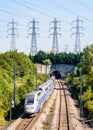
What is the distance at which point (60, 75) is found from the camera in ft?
461

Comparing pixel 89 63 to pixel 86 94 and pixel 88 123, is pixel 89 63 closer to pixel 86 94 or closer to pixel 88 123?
Answer: pixel 86 94

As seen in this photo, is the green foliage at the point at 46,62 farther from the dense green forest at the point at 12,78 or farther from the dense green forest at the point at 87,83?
the dense green forest at the point at 87,83

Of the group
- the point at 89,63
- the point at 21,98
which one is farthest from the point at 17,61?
the point at 21,98

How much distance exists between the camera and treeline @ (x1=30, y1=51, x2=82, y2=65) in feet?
447

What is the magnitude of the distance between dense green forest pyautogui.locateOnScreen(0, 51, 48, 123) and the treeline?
38.9 m

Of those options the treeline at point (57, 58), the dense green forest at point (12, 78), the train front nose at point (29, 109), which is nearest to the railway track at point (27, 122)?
the train front nose at point (29, 109)

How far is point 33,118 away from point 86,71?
3230cm

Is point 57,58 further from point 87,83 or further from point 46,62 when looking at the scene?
point 87,83

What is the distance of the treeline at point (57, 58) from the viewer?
13612 cm

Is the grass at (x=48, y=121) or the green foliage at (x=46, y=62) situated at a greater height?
the green foliage at (x=46, y=62)

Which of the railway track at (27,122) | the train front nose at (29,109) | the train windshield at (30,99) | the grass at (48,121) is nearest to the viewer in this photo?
the railway track at (27,122)

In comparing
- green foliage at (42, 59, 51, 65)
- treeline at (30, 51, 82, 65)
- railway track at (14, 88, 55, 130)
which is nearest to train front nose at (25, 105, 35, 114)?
railway track at (14, 88, 55, 130)

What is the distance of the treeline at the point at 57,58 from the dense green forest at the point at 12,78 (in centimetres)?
3886

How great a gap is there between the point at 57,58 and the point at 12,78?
224 ft
